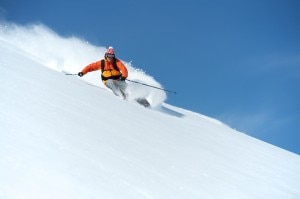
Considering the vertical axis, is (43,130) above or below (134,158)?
below

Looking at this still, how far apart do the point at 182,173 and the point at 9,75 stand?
11.7 ft

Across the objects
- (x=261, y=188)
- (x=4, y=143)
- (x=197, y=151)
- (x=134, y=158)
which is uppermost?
(x=197, y=151)

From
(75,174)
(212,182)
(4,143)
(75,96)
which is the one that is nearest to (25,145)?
(4,143)

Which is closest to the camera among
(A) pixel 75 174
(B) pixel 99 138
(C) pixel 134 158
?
(A) pixel 75 174

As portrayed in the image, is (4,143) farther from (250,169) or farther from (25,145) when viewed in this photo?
(250,169)

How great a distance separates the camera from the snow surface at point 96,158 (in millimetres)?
3062

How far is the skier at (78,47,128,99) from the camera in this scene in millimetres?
12307

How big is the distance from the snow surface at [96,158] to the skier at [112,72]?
4.13 m

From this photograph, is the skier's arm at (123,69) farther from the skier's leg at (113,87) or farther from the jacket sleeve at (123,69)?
the skier's leg at (113,87)

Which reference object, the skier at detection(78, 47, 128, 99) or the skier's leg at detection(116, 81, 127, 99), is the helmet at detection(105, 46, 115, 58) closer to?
the skier at detection(78, 47, 128, 99)

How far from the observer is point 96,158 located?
403cm

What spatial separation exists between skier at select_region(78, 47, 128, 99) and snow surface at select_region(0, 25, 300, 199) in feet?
13.6

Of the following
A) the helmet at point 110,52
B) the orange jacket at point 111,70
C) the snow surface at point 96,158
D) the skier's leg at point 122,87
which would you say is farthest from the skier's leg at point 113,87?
the snow surface at point 96,158

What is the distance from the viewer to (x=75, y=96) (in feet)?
24.6
